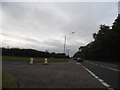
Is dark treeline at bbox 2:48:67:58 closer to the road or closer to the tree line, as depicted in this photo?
the tree line

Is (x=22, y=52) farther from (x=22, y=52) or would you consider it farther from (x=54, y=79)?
(x=54, y=79)

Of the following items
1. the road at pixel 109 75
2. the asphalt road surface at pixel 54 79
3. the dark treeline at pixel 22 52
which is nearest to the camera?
the asphalt road surface at pixel 54 79

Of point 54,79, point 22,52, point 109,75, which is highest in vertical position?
point 22,52

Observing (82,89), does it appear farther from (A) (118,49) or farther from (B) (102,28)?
(B) (102,28)

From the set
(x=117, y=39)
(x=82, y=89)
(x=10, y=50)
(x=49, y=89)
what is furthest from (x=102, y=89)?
(x=10, y=50)

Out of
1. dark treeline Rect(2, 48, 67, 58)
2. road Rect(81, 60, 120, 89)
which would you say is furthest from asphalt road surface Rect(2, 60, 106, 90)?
dark treeline Rect(2, 48, 67, 58)

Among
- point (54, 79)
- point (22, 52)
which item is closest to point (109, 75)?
point (54, 79)

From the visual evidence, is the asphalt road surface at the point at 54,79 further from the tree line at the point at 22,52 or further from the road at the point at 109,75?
A: the tree line at the point at 22,52

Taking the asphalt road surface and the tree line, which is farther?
the tree line

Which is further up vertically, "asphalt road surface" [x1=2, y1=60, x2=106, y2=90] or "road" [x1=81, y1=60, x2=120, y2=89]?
"asphalt road surface" [x1=2, y1=60, x2=106, y2=90]

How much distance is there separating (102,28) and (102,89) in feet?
325

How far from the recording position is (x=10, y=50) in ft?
308

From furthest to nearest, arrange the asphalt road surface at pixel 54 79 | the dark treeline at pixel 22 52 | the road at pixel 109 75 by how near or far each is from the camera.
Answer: the dark treeline at pixel 22 52 < the road at pixel 109 75 < the asphalt road surface at pixel 54 79

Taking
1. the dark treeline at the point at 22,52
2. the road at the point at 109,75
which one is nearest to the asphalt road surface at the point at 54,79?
the road at the point at 109,75
